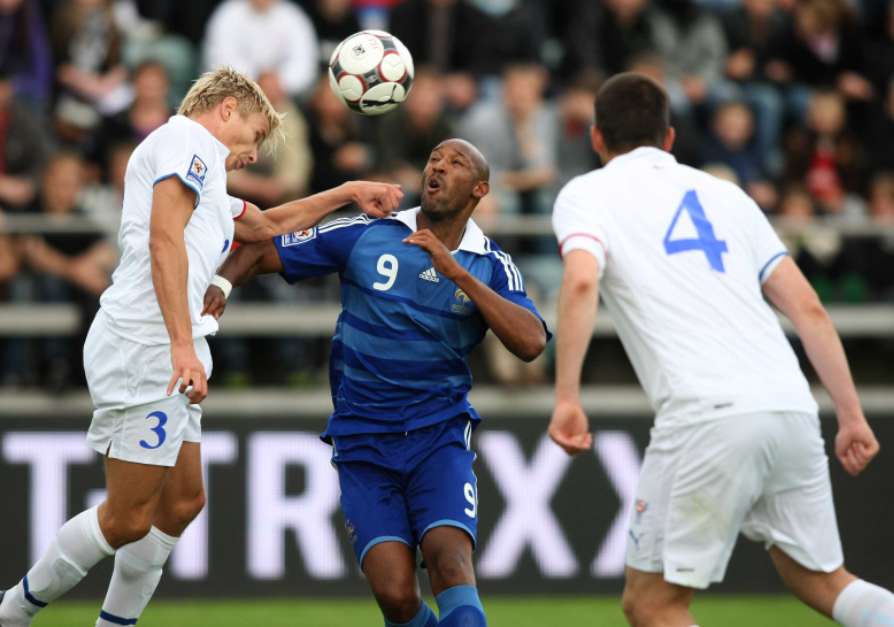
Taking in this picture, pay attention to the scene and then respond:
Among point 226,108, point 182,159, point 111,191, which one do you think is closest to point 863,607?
point 182,159

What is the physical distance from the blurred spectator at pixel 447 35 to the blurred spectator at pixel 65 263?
3034 millimetres

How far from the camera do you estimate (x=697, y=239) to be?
5.70 meters

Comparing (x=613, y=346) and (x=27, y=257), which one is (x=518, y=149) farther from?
(x=27, y=257)

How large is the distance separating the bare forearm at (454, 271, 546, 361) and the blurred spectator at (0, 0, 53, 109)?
674 cm

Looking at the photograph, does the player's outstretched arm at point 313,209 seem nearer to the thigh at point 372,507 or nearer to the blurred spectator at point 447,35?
the thigh at point 372,507

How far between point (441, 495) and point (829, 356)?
1667 mm

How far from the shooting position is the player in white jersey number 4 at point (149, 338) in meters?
6.25

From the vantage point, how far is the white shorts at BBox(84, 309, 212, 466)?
633 cm

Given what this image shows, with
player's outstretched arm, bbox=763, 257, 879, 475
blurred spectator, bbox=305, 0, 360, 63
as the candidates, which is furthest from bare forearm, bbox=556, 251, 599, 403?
blurred spectator, bbox=305, 0, 360, 63

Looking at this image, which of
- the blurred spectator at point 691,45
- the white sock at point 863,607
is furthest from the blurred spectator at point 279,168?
the white sock at point 863,607

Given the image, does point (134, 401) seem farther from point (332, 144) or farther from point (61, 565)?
point (332, 144)

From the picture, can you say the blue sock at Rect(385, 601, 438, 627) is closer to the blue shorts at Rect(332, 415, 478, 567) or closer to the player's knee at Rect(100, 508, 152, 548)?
the blue shorts at Rect(332, 415, 478, 567)

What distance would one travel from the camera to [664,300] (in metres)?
5.63

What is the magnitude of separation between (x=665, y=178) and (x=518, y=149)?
615 cm
